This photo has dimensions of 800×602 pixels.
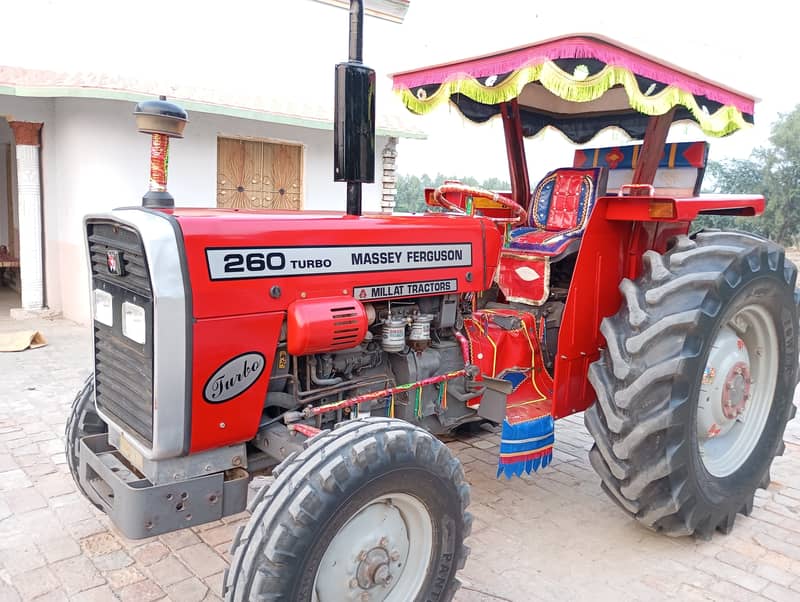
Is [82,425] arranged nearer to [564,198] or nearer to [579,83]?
[579,83]

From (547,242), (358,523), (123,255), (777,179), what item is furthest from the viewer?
(777,179)

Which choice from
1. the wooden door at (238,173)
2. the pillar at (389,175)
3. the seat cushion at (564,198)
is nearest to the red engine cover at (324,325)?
the seat cushion at (564,198)

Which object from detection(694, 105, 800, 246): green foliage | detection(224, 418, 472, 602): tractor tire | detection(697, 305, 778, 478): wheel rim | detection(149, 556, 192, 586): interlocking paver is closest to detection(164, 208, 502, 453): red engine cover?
detection(224, 418, 472, 602): tractor tire

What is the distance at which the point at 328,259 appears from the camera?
8.42ft

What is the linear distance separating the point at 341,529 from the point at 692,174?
3.14 metres

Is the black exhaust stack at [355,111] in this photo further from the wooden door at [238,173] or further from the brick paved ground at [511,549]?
the wooden door at [238,173]

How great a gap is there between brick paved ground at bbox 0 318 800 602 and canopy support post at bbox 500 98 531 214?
1.84m

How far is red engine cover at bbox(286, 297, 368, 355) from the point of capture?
95.7 inches

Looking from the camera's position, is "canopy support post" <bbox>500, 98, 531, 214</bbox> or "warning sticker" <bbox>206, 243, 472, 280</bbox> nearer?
"warning sticker" <bbox>206, 243, 472, 280</bbox>

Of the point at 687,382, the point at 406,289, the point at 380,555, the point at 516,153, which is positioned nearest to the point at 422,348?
the point at 406,289

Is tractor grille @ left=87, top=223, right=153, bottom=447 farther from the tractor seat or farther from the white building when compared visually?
the white building

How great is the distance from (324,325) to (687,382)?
165cm

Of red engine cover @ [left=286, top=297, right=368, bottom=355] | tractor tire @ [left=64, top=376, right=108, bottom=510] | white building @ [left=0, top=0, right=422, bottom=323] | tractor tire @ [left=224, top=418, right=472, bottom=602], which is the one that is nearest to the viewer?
tractor tire @ [left=224, top=418, right=472, bottom=602]

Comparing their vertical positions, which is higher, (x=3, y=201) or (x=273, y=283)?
(x=3, y=201)
